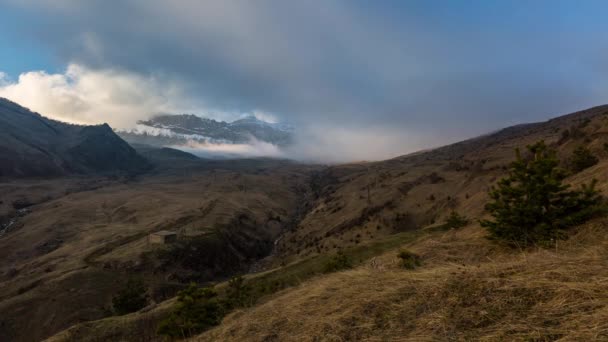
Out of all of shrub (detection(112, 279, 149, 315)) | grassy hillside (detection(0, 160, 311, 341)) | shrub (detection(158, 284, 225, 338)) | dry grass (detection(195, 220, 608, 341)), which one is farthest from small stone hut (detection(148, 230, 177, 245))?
dry grass (detection(195, 220, 608, 341))

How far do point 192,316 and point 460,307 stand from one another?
14927mm

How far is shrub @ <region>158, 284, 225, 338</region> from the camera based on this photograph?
15758 mm

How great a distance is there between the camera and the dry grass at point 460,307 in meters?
4.67

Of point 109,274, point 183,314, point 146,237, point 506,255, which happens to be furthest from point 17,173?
point 506,255

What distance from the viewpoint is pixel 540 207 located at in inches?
451

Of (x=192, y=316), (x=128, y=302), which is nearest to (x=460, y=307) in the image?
(x=192, y=316)

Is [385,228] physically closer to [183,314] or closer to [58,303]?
[183,314]

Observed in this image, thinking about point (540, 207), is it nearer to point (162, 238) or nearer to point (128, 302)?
point (128, 302)

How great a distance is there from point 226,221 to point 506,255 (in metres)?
77.4

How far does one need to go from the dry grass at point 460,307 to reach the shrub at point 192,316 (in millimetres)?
7742

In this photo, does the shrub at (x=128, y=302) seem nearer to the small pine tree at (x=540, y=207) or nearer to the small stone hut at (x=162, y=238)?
the small stone hut at (x=162, y=238)

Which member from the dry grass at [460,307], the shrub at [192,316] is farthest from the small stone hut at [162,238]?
the dry grass at [460,307]

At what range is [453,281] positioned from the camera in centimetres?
668

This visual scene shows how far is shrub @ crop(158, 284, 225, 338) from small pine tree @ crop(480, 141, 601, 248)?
42.6ft
